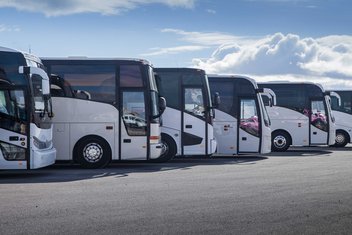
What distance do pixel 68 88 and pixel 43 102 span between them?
77.3 inches

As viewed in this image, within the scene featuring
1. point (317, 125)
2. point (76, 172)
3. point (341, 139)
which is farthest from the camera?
point (341, 139)

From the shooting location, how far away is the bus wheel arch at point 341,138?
92.6 feet

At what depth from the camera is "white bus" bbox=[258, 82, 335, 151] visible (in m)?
25.2

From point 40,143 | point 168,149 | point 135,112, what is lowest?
point 168,149

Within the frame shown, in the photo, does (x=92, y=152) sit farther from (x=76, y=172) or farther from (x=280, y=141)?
(x=280, y=141)

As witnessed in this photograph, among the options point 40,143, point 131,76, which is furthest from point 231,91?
point 40,143

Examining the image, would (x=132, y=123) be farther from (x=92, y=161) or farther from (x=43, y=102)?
(x=43, y=102)

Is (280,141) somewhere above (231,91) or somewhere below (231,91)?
below

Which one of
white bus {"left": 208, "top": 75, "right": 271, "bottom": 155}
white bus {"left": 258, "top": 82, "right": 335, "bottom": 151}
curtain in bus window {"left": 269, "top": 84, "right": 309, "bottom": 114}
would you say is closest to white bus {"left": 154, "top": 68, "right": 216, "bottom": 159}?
white bus {"left": 208, "top": 75, "right": 271, "bottom": 155}

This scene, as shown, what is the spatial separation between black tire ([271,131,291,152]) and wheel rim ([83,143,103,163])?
35.1 ft

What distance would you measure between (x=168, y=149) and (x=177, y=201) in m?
9.04

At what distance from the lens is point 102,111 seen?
643 inches

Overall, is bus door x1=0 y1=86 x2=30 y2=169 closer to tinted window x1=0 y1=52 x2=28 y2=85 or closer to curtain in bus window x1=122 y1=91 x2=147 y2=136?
tinted window x1=0 y1=52 x2=28 y2=85

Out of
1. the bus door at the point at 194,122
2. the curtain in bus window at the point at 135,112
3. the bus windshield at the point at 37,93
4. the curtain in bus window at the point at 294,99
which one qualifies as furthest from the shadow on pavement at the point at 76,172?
the curtain in bus window at the point at 294,99
